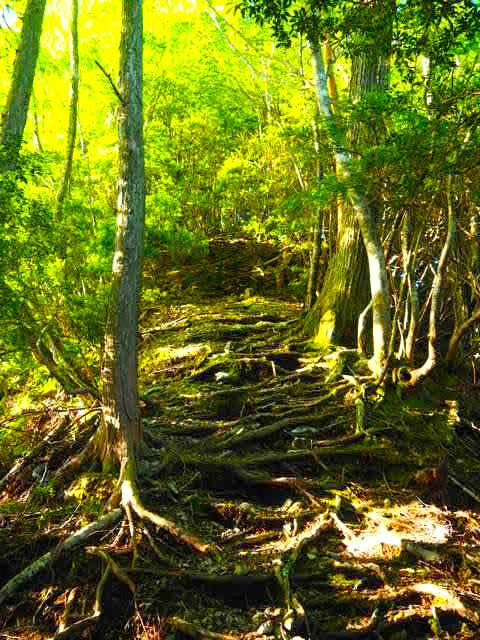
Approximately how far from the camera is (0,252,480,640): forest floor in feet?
10.1

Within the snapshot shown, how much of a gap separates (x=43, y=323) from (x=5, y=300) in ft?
1.92

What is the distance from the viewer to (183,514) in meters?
4.08

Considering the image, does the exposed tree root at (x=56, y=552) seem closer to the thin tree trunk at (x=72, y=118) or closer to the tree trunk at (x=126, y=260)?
the tree trunk at (x=126, y=260)

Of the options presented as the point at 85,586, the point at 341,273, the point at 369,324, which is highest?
the point at 341,273

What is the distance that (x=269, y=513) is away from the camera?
4.15 metres

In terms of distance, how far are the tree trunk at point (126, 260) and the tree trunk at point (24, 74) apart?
235cm

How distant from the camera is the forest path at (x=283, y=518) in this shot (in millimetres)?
3076

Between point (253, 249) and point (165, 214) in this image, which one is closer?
point (165, 214)

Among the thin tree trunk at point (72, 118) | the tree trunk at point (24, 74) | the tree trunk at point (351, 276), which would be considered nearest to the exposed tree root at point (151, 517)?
the tree trunk at point (351, 276)

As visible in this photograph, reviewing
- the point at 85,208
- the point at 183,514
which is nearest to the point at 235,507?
the point at 183,514

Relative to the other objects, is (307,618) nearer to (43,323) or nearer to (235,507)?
(235,507)

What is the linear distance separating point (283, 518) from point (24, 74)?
5950 millimetres

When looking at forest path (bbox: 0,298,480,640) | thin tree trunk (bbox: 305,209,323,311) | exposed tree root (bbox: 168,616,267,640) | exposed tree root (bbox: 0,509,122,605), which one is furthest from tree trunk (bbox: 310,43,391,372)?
exposed tree root (bbox: 168,616,267,640)

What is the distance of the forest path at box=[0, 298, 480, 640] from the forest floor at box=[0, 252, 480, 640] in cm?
1
